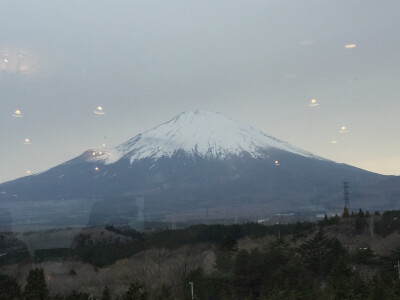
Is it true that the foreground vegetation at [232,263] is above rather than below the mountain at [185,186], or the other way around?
below

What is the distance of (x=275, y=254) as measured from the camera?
46.0m

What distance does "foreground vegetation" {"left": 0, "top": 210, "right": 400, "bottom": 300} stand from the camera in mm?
35406

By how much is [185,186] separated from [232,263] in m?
83.8

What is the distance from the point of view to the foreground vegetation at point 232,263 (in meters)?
35.4

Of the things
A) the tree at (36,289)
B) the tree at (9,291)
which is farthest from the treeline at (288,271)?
the tree at (9,291)

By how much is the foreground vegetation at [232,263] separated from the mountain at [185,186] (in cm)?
648

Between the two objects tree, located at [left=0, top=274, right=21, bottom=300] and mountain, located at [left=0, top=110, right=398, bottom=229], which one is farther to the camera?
mountain, located at [left=0, top=110, right=398, bottom=229]

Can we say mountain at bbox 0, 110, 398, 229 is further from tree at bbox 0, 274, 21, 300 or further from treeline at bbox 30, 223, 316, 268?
tree at bbox 0, 274, 21, 300

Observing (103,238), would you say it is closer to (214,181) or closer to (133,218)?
(133,218)

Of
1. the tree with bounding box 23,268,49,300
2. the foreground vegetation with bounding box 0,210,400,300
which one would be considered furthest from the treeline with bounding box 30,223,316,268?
the tree with bounding box 23,268,49,300

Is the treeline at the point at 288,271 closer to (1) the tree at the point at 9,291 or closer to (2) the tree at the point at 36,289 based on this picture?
(2) the tree at the point at 36,289

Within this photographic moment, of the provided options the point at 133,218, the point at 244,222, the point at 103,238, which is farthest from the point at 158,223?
the point at 244,222

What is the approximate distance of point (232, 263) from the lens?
46.5 metres

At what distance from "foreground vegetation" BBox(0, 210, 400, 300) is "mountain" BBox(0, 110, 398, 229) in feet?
21.2
